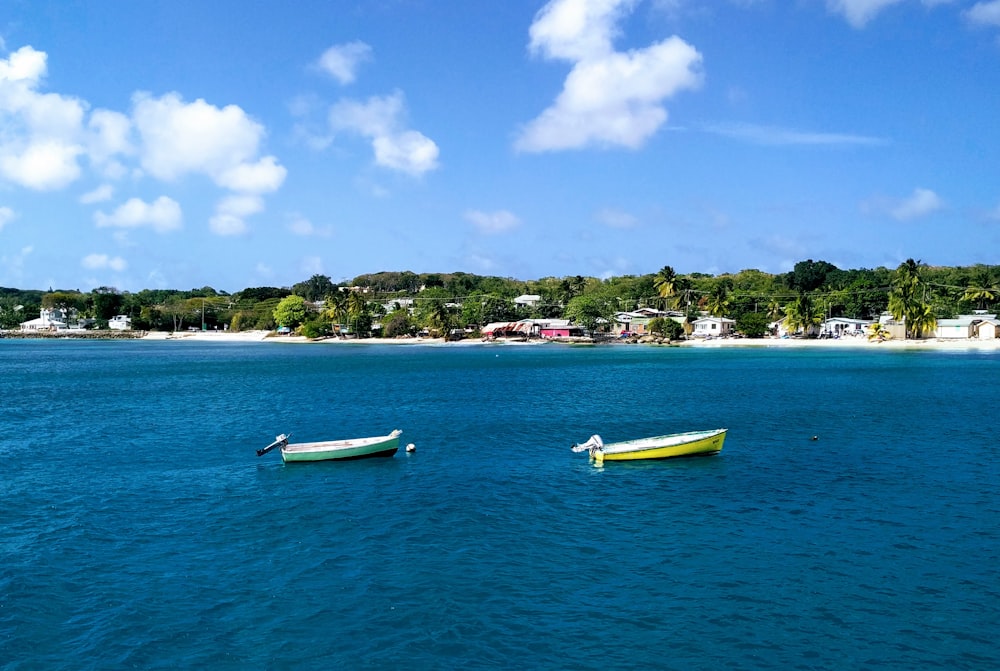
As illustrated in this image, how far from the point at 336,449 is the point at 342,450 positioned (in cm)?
28

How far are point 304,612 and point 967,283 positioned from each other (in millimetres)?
182439

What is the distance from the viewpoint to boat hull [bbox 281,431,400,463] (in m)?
33.0

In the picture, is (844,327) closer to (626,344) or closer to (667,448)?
(626,344)

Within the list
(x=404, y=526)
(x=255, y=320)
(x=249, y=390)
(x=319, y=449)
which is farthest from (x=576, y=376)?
(x=255, y=320)

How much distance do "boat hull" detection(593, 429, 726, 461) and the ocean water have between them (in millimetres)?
583

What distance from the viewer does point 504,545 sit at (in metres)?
21.4

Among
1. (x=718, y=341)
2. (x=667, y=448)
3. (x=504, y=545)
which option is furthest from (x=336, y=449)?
(x=718, y=341)

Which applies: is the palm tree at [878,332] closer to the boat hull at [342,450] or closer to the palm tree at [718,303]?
the palm tree at [718,303]

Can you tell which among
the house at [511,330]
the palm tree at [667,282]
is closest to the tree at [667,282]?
the palm tree at [667,282]

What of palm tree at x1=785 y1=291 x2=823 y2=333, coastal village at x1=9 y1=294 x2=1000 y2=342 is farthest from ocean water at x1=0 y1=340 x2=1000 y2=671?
palm tree at x1=785 y1=291 x2=823 y2=333

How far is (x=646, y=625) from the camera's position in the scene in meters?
16.2

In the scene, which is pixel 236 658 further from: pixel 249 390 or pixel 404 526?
pixel 249 390

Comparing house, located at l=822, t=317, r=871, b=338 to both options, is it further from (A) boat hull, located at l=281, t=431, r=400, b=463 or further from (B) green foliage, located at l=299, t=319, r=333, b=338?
(A) boat hull, located at l=281, t=431, r=400, b=463

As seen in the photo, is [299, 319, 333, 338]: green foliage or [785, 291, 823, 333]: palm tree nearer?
[785, 291, 823, 333]: palm tree
